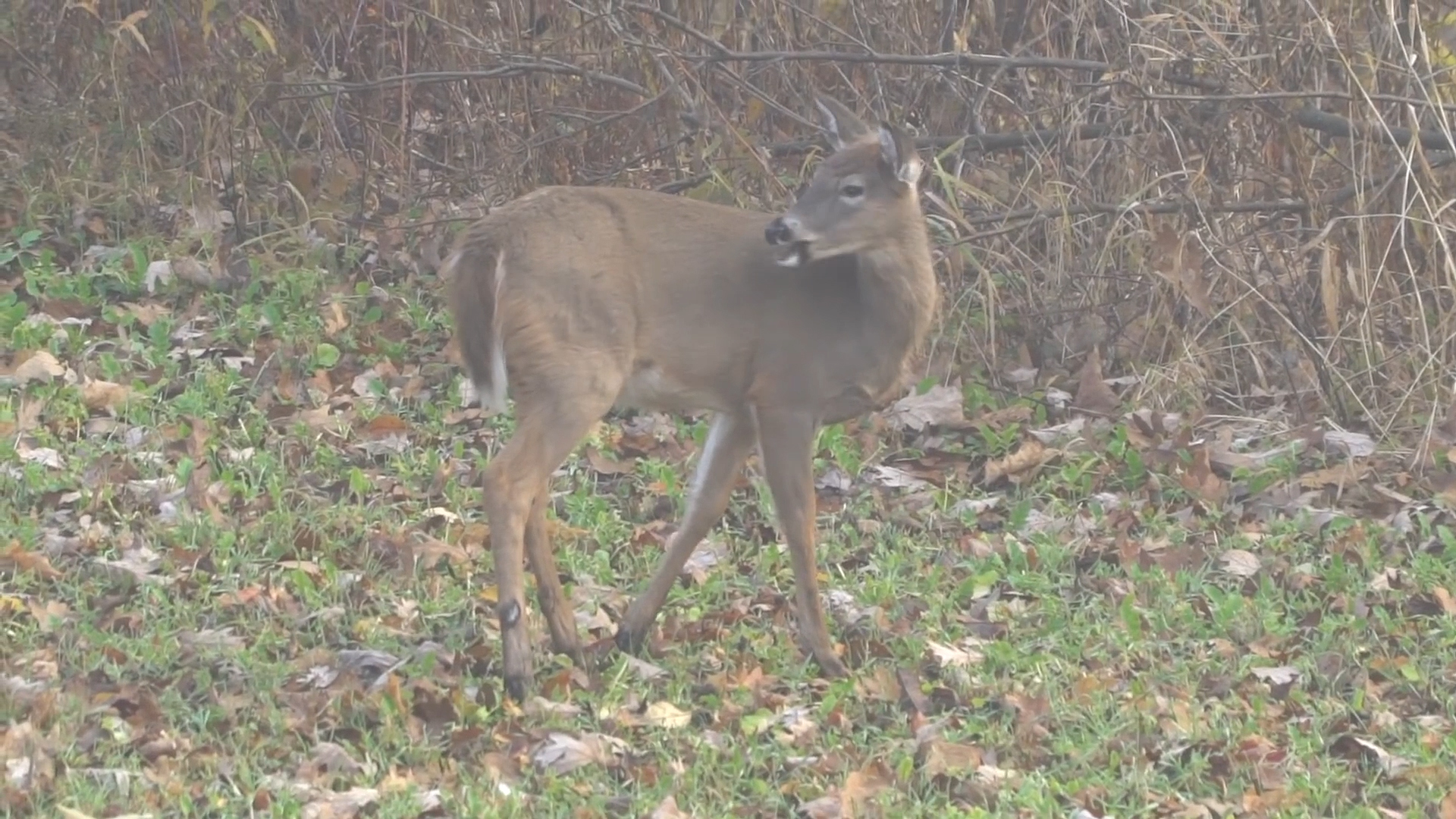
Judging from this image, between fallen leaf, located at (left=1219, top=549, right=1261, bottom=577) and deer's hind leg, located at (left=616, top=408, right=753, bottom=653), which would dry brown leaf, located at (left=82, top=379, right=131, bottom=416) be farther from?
fallen leaf, located at (left=1219, top=549, right=1261, bottom=577)

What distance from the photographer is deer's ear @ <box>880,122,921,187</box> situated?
5.93m

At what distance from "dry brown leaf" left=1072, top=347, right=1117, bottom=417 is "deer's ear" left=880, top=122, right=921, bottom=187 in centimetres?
213

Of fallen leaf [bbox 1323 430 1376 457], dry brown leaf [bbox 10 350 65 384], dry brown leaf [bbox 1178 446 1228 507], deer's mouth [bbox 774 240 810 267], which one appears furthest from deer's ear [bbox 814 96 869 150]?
dry brown leaf [bbox 10 350 65 384]

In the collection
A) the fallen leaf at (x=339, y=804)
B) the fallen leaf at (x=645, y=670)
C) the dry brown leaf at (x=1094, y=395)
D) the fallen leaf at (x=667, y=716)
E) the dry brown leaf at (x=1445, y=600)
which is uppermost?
the fallen leaf at (x=339, y=804)

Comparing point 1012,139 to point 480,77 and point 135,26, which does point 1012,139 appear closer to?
point 480,77

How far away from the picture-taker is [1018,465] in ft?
23.8

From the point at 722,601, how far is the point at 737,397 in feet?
2.09

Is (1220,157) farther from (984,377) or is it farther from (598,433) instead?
(598,433)

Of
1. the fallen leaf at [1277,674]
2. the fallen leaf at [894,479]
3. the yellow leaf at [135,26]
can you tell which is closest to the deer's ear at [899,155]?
the fallen leaf at [894,479]

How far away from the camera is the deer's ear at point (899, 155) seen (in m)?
5.93

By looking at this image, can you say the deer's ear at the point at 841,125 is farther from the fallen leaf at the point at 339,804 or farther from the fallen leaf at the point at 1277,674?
the fallen leaf at the point at 339,804

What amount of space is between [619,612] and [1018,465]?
178cm

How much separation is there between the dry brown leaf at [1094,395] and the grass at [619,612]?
24 centimetres

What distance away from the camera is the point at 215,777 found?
4664mm
